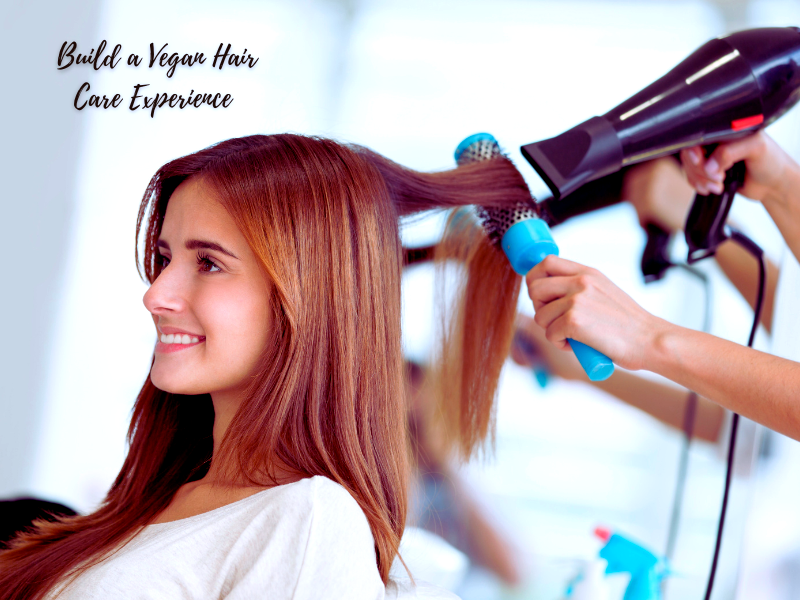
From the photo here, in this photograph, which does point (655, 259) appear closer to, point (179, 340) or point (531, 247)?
point (531, 247)

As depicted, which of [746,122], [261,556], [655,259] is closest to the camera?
[261,556]

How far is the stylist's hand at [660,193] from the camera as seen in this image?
116 cm

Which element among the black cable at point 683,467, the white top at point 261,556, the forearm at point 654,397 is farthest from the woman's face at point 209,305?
the black cable at point 683,467

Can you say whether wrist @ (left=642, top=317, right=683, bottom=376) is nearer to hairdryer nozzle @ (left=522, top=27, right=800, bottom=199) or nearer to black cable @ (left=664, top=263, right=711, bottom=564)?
hairdryer nozzle @ (left=522, top=27, right=800, bottom=199)

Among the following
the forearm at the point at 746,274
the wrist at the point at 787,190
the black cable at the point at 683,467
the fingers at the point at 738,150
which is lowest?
the black cable at the point at 683,467

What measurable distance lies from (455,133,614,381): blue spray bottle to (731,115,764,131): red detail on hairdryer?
1.01ft

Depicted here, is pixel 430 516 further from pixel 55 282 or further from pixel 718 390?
pixel 55 282

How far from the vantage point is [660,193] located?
1.16m

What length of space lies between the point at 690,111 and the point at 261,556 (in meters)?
0.80

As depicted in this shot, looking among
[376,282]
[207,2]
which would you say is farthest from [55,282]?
[376,282]

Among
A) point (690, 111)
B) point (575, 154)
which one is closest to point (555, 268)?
point (575, 154)

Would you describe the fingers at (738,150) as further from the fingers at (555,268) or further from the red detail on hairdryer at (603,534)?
the red detail on hairdryer at (603,534)

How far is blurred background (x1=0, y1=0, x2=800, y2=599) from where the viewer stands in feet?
3.73

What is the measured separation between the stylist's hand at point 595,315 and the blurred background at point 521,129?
1.09 ft
